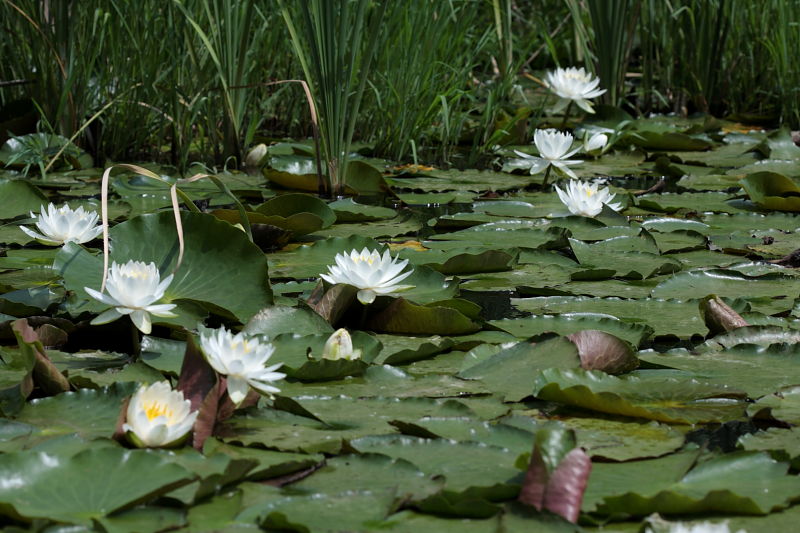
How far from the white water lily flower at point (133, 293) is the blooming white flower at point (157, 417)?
0.32m

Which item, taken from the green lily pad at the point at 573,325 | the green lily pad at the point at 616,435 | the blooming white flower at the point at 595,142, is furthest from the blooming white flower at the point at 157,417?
the blooming white flower at the point at 595,142

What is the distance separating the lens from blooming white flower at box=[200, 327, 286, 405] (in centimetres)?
135

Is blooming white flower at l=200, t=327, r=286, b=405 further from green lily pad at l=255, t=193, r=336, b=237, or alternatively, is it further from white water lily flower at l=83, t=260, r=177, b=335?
green lily pad at l=255, t=193, r=336, b=237

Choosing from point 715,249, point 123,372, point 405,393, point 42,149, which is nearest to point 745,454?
point 405,393

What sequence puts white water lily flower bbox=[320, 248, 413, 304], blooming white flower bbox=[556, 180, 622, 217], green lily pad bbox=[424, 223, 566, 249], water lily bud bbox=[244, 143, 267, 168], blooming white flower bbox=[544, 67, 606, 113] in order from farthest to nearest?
blooming white flower bbox=[544, 67, 606, 113] → water lily bud bbox=[244, 143, 267, 168] → blooming white flower bbox=[556, 180, 622, 217] → green lily pad bbox=[424, 223, 566, 249] → white water lily flower bbox=[320, 248, 413, 304]

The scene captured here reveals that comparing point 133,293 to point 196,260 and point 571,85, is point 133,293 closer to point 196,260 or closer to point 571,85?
point 196,260

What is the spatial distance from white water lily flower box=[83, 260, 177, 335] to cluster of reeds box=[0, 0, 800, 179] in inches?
59.1

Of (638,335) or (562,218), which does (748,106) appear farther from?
(638,335)

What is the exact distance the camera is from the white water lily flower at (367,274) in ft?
5.95

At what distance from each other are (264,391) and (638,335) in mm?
752

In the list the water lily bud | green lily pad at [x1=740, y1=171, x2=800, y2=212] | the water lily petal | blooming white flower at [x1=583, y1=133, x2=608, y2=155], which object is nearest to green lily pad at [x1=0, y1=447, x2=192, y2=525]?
the water lily petal

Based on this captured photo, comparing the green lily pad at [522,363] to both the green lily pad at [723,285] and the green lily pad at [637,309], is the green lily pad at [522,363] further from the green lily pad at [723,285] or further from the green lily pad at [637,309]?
the green lily pad at [723,285]

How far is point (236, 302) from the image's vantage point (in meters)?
1.91

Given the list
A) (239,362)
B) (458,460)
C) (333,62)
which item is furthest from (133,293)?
(333,62)
